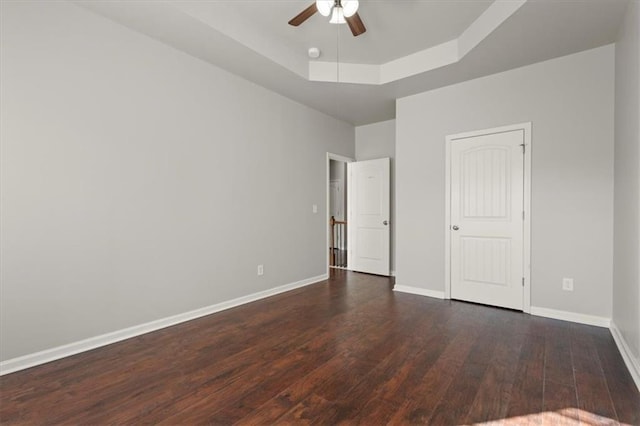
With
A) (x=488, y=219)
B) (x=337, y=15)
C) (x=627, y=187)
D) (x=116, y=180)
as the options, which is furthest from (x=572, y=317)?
(x=116, y=180)

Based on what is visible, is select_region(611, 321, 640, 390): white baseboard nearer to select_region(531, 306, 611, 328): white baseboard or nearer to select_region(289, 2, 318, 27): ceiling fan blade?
select_region(531, 306, 611, 328): white baseboard

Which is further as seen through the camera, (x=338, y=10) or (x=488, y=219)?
(x=488, y=219)

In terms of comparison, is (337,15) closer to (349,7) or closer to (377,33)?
(349,7)

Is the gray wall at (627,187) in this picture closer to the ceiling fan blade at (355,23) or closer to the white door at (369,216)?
the ceiling fan blade at (355,23)

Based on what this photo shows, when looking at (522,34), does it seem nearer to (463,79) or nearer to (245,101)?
(463,79)

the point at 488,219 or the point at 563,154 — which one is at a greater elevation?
the point at 563,154

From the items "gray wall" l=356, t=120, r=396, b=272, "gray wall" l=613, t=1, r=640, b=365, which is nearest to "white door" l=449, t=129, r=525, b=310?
"gray wall" l=613, t=1, r=640, b=365

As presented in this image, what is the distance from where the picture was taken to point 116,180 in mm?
2809

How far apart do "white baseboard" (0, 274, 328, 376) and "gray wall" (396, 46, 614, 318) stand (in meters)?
2.79

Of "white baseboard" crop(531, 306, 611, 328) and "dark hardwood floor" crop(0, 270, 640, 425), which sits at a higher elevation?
"white baseboard" crop(531, 306, 611, 328)

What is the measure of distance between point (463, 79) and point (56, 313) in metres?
Answer: 4.84

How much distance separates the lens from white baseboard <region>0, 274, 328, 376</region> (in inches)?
90.5

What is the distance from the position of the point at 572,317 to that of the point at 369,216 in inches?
126

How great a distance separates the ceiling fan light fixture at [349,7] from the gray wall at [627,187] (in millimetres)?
1976
